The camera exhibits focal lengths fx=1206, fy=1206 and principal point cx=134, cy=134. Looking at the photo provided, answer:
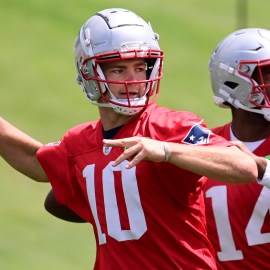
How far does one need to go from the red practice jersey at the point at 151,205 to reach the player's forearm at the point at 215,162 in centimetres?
24

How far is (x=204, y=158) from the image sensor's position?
5.93 metres

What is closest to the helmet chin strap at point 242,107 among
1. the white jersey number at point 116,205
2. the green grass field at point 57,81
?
the white jersey number at point 116,205

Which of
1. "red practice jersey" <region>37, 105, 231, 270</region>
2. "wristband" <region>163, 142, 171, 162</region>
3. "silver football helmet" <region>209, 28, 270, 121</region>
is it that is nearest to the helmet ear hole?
"silver football helmet" <region>209, 28, 270, 121</region>

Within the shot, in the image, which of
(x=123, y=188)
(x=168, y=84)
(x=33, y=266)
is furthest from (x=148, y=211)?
(x=168, y=84)

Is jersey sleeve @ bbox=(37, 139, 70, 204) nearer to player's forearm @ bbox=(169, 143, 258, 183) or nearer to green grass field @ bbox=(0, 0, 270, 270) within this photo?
player's forearm @ bbox=(169, 143, 258, 183)

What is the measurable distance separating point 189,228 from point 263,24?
876 centimetres

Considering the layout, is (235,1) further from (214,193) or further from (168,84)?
(214,193)

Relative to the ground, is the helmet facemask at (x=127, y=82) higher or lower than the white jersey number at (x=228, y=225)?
higher

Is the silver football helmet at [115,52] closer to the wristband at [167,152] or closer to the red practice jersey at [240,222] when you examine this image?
the wristband at [167,152]

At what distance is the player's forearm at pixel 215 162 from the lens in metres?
5.90

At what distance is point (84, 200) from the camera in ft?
22.8

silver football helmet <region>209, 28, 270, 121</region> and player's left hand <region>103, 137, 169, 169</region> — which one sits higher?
player's left hand <region>103, 137, 169, 169</region>

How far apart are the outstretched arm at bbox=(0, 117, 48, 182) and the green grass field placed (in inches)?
126

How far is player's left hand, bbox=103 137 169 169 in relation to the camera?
577 centimetres
